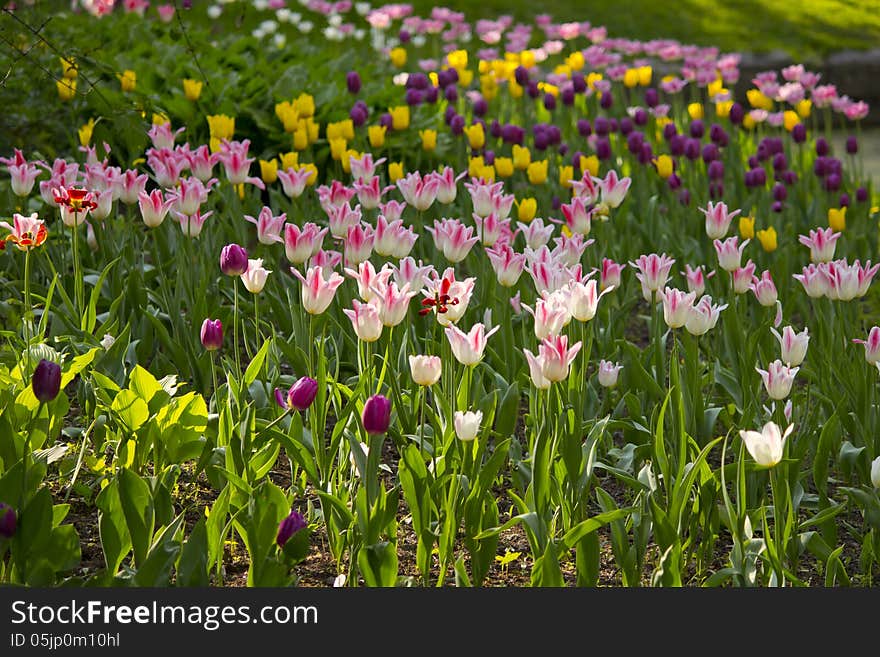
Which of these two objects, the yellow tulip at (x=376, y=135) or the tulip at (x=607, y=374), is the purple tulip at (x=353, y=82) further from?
the tulip at (x=607, y=374)

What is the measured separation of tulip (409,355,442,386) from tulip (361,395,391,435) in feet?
0.54

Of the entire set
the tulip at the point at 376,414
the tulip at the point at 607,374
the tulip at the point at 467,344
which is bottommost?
the tulip at the point at 376,414

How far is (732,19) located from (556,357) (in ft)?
29.9

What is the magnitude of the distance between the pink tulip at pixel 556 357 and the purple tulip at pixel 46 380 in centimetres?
94

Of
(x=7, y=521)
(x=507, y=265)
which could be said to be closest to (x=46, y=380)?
(x=7, y=521)

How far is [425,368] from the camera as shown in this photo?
240 centimetres

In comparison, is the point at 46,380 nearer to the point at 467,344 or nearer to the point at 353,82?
the point at 467,344

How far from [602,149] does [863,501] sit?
8.70 feet

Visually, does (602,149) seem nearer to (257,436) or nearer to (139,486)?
(257,436)

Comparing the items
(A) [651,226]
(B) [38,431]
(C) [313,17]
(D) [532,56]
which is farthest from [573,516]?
(C) [313,17]

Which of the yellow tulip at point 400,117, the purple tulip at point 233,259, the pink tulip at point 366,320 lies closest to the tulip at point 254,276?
the purple tulip at point 233,259

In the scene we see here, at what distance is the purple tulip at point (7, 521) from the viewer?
2.22 m

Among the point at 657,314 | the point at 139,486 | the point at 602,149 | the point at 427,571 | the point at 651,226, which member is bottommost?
the point at 427,571

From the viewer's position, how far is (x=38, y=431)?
2777 mm
